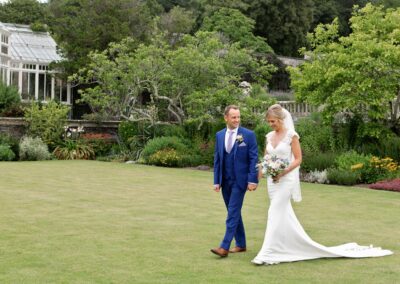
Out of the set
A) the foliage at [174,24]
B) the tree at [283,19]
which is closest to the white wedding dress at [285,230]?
the foliage at [174,24]

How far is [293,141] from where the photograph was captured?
8148 millimetres

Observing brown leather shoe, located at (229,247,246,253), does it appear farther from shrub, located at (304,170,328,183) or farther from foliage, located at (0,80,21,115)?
foliage, located at (0,80,21,115)

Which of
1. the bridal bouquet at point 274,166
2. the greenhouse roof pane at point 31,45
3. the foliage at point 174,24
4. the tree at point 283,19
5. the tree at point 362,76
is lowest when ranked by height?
the bridal bouquet at point 274,166

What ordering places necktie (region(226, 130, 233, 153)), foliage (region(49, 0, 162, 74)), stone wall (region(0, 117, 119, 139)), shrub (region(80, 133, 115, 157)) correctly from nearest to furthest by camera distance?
necktie (region(226, 130, 233, 153)), stone wall (region(0, 117, 119, 139)), shrub (region(80, 133, 115, 157)), foliage (region(49, 0, 162, 74))

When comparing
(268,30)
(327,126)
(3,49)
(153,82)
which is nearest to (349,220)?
(327,126)

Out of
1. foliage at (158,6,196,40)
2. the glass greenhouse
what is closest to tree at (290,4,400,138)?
the glass greenhouse

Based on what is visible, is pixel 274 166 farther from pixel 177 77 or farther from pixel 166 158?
pixel 177 77

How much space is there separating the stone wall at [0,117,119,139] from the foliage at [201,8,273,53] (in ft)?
58.8

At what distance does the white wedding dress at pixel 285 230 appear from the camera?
793 centimetres

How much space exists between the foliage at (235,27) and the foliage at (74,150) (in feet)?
68.3

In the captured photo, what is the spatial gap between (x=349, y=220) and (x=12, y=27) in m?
35.7

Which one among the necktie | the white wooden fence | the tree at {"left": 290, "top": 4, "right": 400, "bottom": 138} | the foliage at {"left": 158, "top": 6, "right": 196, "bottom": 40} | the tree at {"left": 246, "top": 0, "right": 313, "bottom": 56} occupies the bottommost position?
the necktie

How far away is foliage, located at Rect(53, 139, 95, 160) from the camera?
28.0 m

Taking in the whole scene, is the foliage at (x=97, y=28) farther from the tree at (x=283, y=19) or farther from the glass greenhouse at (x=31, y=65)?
the tree at (x=283, y=19)
